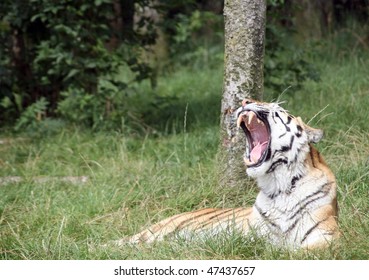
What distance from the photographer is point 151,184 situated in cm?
589

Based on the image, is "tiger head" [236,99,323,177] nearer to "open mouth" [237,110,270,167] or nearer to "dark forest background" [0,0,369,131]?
"open mouth" [237,110,270,167]

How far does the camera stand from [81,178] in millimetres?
6629

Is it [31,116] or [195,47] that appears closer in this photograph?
[31,116]

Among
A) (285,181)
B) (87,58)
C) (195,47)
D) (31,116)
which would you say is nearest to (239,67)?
(285,181)

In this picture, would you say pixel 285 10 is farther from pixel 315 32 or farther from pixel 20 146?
pixel 20 146

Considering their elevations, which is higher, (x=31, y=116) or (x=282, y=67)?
(x=282, y=67)

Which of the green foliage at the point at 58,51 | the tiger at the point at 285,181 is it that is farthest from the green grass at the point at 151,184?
the green foliage at the point at 58,51

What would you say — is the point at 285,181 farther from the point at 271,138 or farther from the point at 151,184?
the point at 151,184

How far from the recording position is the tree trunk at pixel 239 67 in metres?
5.46

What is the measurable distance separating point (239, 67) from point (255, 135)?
1009 mm

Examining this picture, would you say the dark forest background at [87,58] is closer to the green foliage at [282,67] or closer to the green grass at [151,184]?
the green foliage at [282,67]

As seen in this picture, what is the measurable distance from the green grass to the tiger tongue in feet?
1.56

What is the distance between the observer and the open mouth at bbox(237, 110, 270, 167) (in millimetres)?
4516

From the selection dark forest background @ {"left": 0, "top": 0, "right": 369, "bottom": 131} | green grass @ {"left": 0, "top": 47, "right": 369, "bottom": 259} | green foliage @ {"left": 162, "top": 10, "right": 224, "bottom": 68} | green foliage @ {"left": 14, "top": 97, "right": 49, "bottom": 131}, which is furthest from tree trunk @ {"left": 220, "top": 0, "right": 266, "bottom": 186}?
green foliage @ {"left": 162, "top": 10, "right": 224, "bottom": 68}
